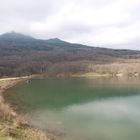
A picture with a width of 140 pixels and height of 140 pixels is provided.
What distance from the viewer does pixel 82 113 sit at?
4788 cm

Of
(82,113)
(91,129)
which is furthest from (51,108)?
(91,129)

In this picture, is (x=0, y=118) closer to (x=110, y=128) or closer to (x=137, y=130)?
(x=110, y=128)

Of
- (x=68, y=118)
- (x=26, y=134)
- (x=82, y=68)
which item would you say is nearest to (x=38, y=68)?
(x=82, y=68)

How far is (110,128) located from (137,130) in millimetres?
3142

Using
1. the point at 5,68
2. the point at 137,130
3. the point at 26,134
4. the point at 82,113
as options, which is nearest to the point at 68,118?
the point at 82,113

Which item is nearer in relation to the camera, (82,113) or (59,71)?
(82,113)

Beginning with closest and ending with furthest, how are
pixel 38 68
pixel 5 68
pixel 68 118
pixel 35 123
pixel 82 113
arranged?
pixel 35 123, pixel 68 118, pixel 82 113, pixel 5 68, pixel 38 68

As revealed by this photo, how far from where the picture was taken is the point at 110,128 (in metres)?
36.6

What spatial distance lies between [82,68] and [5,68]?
3956 cm

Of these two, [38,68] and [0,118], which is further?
[38,68]

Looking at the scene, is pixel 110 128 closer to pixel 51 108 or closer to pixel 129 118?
pixel 129 118

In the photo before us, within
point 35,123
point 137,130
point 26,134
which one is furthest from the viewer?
point 35,123

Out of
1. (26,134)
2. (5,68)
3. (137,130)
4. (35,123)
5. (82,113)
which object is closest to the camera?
(26,134)

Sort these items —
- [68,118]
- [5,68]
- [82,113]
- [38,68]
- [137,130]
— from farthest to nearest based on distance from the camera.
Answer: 1. [38,68]
2. [5,68]
3. [82,113]
4. [68,118]
5. [137,130]
